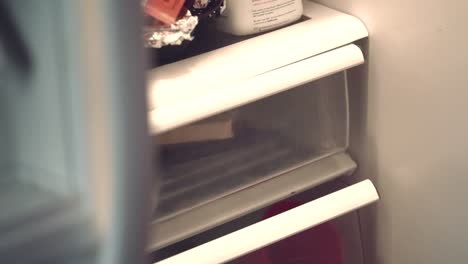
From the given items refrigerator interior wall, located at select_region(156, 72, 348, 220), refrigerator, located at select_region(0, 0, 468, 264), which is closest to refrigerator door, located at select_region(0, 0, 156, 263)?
refrigerator, located at select_region(0, 0, 468, 264)

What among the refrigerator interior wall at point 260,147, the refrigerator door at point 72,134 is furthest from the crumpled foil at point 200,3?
the refrigerator door at point 72,134

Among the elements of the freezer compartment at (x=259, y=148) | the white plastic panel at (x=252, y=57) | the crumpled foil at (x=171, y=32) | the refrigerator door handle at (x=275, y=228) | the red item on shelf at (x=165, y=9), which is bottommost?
the refrigerator door handle at (x=275, y=228)

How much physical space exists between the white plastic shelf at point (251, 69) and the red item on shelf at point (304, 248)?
0.78 ft

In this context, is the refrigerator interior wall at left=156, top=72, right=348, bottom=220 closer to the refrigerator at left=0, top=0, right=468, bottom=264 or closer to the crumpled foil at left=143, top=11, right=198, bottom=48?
A: the refrigerator at left=0, top=0, right=468, bottom=264

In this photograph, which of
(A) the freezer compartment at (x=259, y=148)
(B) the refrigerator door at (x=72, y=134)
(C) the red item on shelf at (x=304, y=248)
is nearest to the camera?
(B) the refrigerator door at (x=72, y=134)

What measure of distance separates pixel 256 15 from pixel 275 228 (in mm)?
232

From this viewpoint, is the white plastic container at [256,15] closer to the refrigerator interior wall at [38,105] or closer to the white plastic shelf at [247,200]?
the white plastic shelf at [247,200]

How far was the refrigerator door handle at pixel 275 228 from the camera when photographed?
59cm

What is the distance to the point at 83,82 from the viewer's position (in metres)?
0.17

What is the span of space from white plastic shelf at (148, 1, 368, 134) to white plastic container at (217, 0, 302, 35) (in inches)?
0.5

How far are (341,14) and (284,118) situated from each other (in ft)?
0.45

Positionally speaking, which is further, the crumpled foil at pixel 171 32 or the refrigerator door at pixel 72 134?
the crumpled foil at pixel 171 32

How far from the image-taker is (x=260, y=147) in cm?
70

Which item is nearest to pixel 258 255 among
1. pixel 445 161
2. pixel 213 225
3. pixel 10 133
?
pixel 213 225
